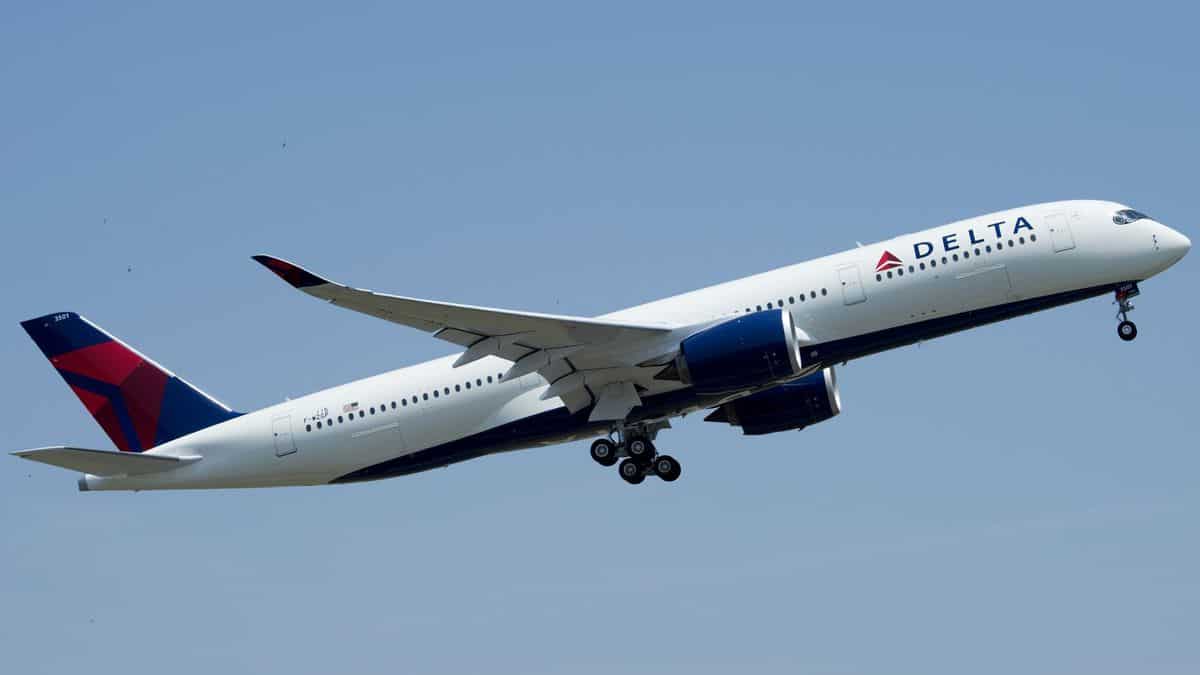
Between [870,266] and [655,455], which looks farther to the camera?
[655,455]

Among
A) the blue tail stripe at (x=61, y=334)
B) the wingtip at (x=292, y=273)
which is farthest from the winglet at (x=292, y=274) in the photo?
the blue tail stripe at (x=61, y=334)

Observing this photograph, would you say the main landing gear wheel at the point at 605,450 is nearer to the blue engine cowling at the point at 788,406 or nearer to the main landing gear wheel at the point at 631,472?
the main landing gear wheel at the point at 631,472

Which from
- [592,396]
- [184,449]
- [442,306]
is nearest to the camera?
[442,306]

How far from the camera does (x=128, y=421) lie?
46062 mm

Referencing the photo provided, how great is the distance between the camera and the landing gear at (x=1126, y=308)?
130ft

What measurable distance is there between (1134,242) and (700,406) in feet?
37.1

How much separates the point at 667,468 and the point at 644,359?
4.41m

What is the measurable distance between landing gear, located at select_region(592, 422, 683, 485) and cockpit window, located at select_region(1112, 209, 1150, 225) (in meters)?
12.8

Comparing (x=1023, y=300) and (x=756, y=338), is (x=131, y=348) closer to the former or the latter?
(x=756, y=338)

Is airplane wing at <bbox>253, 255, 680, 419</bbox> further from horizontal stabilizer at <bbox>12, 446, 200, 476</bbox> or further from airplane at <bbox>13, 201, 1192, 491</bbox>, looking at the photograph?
horizontal stabilizer at <bbox>12, 446, 200, 476</bbox>

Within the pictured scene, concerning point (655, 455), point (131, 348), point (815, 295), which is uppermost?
point (131, 348)

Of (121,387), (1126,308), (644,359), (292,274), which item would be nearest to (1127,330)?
(1126,308)

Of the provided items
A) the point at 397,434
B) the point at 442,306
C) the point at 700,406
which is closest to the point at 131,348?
the point at 397,434

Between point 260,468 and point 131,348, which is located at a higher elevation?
point 131,348
